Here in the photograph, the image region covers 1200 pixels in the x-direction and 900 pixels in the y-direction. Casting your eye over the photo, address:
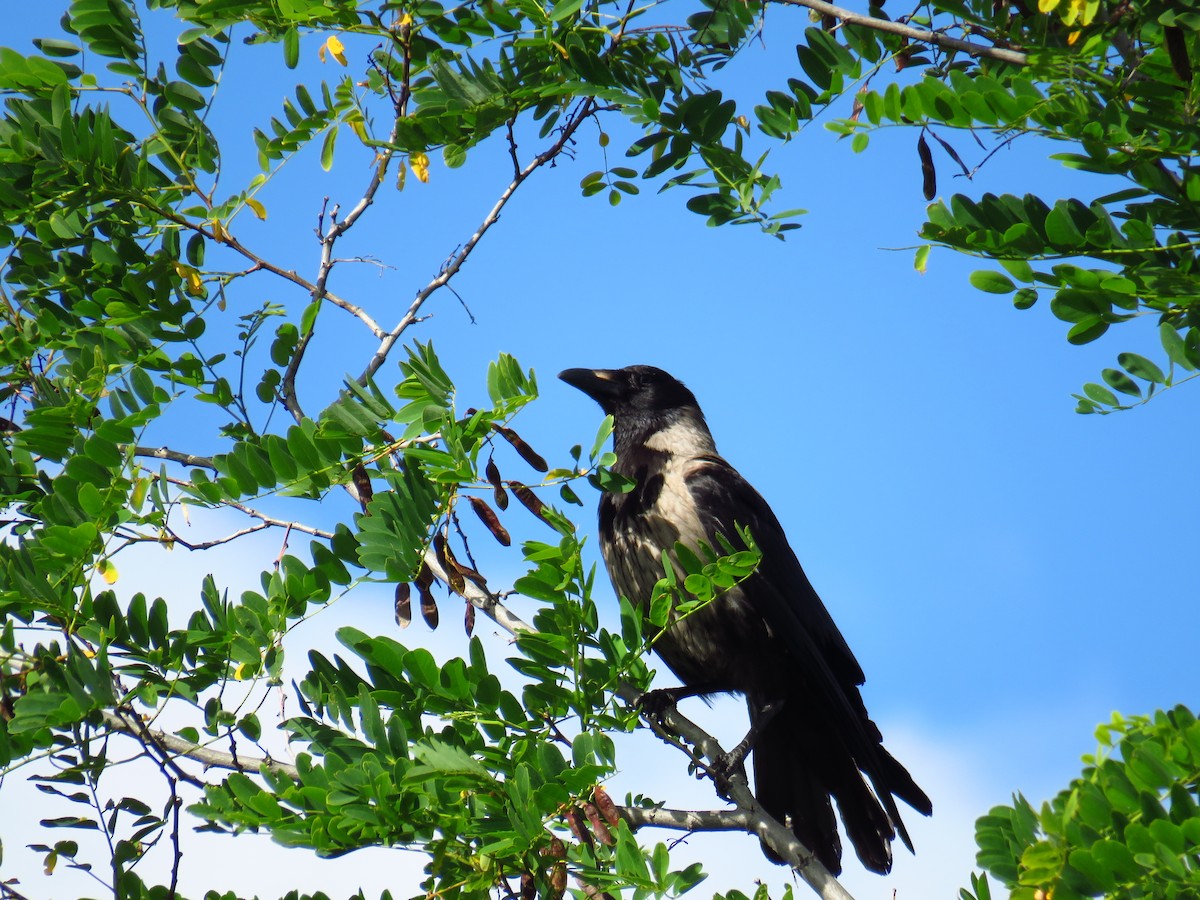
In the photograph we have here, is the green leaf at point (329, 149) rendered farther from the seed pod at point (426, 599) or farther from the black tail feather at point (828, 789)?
the black tail feather at point (828, 789)

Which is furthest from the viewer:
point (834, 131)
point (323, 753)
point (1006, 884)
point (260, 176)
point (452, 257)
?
point (452, 257)

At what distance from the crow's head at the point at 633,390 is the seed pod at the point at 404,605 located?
289 centimetres

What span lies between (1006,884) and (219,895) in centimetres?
171

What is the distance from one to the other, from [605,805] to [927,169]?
197cm

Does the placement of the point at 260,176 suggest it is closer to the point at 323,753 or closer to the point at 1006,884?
the point at 323,753

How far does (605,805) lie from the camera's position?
97.7 inches

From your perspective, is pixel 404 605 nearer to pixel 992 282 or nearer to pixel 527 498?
pixel 527 498

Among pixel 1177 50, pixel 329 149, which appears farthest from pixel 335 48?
pixel 1177 50

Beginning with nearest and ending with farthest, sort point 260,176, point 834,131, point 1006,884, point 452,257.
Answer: point 1006,884, point 834,131, point 260,176, point 452,257

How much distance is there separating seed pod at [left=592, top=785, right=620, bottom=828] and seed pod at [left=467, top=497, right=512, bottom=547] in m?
0.57

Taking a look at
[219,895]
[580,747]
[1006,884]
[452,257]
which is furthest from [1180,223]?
[219,895]

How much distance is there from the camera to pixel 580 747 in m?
2.34

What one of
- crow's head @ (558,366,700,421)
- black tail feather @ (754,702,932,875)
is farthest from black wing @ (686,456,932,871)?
crow's head @ (558,366,700,421)

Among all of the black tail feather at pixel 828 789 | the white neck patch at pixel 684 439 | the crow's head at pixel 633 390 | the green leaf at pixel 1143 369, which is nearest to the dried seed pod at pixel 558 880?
the green leaf at pixel 1143 369
